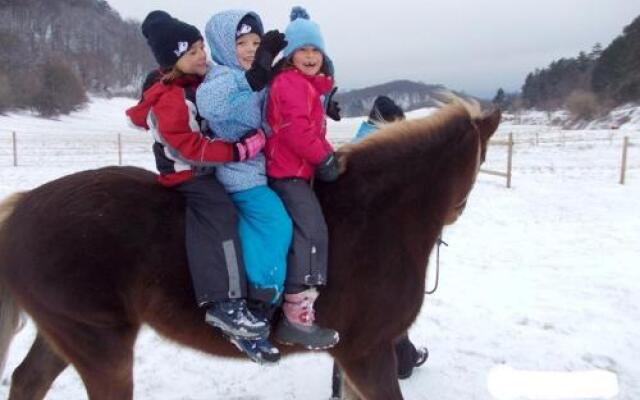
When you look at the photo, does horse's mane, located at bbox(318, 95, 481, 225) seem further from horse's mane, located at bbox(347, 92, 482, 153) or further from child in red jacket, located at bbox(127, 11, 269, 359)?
child in red jacket, located at bbox(127, 11, 269, 359)

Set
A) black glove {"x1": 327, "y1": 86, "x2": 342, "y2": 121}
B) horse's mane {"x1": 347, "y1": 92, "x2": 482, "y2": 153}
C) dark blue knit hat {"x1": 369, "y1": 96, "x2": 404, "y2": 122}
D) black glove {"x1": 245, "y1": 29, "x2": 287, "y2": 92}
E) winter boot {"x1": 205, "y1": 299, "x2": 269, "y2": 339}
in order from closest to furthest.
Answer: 1. black glove {"x1": 245, "y1": 29, "x2": 287, "y2": 92}
2. winter boot {"x1": 205, "y1": 299, "x2": 269, "y2": 339}
3. horse's mane {"x1": 347, "y1": 92, "x2": 482, "y2": 153}
4. black glove {"x1": 327, "y1": 86, "x2": 342, "y2": 121}
5. dark blue knit hat {"x1": 369, "y1": 96, "x2": 404, "y2": 122}

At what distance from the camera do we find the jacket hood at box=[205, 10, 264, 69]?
2.47 m

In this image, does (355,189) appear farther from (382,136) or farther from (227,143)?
(227,143)

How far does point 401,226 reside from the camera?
2.70m

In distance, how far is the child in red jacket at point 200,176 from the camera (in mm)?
2346

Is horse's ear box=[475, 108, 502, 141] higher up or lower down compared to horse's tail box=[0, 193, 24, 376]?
higher up

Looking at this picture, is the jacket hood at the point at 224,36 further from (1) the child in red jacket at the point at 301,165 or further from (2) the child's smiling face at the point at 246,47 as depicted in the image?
(1) the child in red jacket at the point at 301,165

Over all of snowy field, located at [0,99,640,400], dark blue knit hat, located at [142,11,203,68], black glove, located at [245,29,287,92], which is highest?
dark blue knit hat, located at [142,11,203,68]

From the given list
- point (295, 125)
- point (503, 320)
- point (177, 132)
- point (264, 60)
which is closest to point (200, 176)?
point (177, 132)

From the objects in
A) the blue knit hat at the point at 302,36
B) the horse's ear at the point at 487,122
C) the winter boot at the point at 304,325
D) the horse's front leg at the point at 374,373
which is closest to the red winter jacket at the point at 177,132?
the blue knit hat at the point at 302,36

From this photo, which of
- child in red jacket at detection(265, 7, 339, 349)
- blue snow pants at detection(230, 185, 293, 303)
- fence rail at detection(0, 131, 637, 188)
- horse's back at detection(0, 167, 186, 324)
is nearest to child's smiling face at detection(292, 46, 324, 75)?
child in red jacket at detection(265, 7, 339, 349)

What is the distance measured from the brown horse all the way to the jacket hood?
2.39ft

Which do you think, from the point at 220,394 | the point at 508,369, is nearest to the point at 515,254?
the point at 508,369

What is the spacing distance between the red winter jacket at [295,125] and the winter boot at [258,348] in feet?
2.66
